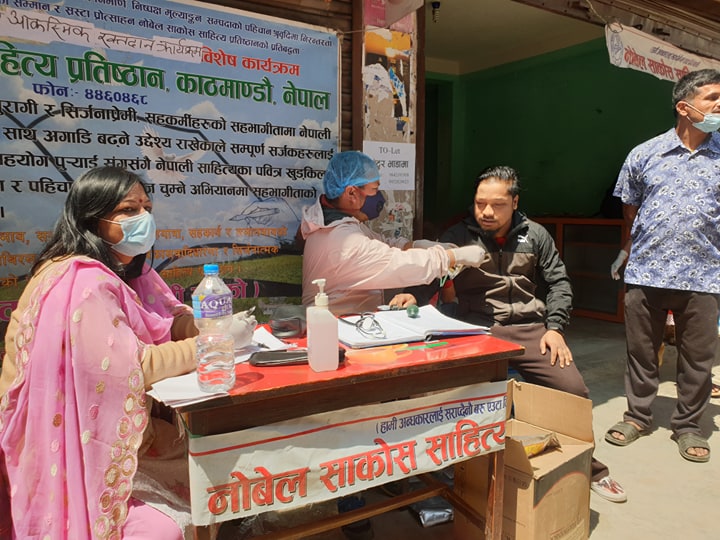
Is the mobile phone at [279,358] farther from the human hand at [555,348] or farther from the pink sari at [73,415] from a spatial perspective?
the human hand at [555,348]

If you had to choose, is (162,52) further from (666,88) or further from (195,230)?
(666,88)

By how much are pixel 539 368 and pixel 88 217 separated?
216cm

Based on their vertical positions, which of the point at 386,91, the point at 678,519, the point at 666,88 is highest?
the point at 666,88

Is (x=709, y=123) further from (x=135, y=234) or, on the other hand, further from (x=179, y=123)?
(x=135, y=234)

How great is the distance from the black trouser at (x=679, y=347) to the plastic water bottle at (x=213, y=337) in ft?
8.88

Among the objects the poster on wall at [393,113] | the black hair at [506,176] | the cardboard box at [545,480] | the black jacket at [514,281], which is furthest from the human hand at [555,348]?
the poster on wall at [393,113]

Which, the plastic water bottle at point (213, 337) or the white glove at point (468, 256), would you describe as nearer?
the plastic water bottle at point (213, 337)

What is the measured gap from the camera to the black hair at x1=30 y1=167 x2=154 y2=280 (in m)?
1.56

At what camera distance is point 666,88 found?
6.20m

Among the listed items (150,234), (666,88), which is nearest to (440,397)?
(150,234)

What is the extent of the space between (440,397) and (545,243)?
4.84 ft

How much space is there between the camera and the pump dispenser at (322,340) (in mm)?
1507

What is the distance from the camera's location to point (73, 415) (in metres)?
1.37

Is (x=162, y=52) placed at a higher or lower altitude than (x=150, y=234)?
higher
